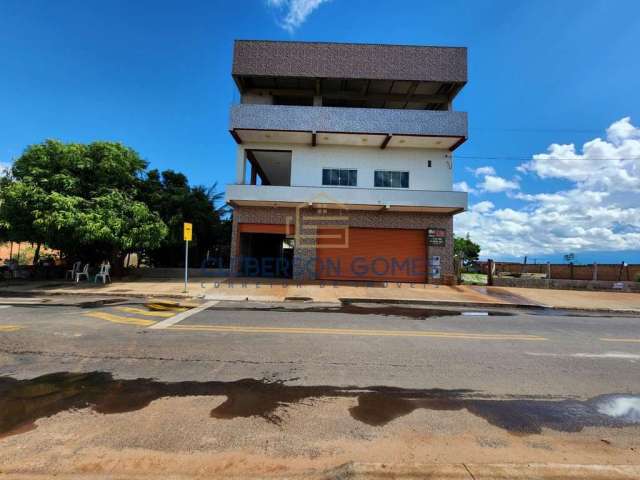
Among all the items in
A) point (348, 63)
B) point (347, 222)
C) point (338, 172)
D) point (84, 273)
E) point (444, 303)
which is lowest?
point (444, 303)

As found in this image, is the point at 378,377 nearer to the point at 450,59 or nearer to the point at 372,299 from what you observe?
the point at 372,299

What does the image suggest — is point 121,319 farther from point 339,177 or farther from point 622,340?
point 339,177

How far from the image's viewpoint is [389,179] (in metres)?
18.8

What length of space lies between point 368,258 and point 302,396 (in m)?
14.5

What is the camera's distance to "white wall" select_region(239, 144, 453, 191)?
18.6 m

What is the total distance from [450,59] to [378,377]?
64.1ft

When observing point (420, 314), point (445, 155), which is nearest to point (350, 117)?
point (445, 155)

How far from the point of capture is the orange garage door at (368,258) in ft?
59.3

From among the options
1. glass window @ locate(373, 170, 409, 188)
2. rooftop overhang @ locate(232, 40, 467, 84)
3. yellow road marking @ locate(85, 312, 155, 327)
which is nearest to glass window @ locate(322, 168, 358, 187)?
glass window @ locate(373, 170, 409, 188)

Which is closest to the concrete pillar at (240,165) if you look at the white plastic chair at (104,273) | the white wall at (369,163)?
the white wall at (369,163)

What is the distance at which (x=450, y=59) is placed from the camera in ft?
61.1

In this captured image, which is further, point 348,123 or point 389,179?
point 389,179

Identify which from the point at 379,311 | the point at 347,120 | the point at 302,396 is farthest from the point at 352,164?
the point at 302,396

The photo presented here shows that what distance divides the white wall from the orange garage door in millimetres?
2974
